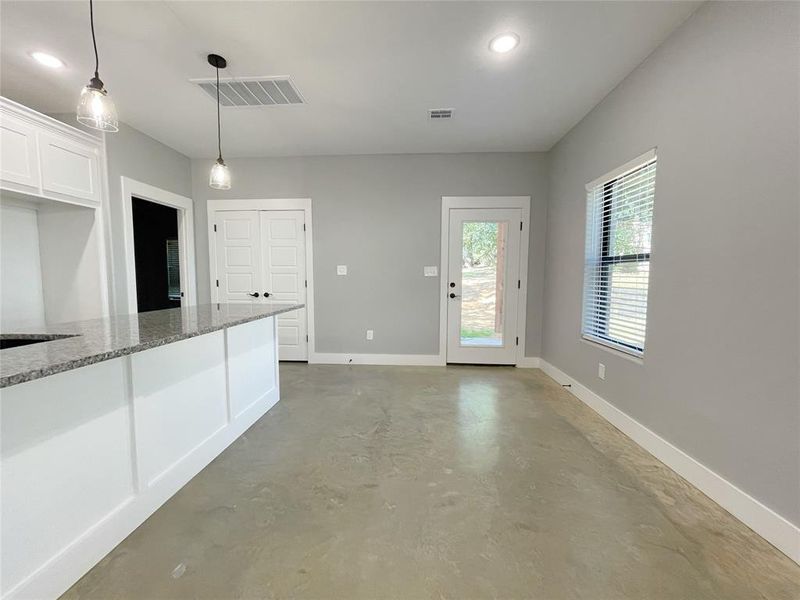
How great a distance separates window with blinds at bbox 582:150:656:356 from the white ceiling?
2.49 ft

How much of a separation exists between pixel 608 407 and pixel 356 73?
323 cm

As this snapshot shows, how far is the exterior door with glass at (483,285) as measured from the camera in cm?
386

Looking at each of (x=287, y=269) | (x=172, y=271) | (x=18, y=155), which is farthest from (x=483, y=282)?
(x=172, y=271)

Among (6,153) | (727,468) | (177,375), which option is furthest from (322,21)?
(727,468)

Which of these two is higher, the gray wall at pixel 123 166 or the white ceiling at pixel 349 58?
the white ceiling at pixel 349 58

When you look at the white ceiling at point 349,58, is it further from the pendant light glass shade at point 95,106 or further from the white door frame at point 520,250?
the white door frame at point 520,250

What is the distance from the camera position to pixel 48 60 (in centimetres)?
220

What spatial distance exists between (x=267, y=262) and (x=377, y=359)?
192 cm

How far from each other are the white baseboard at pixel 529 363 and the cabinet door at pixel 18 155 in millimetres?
4912

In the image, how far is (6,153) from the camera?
7.33 feet

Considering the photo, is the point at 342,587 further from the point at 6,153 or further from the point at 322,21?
the point at 6,153

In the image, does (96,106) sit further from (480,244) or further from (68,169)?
(480,244)

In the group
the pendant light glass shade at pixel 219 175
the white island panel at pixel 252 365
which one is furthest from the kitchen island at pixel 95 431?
the pendant light glass shade at pixel 219 175

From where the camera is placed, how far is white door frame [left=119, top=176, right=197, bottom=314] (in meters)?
3.17
